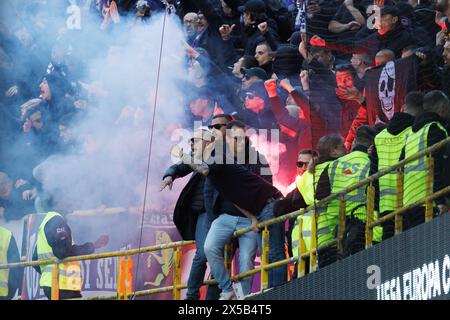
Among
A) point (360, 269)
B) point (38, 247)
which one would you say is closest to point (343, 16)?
point (360, 269)

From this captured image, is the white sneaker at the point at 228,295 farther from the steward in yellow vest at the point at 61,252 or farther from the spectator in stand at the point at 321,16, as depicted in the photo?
the spectator in stand at the point at 321,16

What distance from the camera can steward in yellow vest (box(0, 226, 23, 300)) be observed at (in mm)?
9623

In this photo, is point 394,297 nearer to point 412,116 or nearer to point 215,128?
point 412,116

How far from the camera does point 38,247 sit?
9.59m

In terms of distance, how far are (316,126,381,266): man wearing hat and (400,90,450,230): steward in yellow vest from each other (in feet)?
0.93

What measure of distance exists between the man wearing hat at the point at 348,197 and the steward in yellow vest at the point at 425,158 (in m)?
0.28

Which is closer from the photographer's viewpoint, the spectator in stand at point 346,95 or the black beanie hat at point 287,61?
the spectator in stand at point 346,95

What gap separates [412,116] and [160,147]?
224 cm

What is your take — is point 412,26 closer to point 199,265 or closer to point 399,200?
point 399,200

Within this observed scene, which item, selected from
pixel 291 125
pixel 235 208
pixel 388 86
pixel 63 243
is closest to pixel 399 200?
pixel 388 86

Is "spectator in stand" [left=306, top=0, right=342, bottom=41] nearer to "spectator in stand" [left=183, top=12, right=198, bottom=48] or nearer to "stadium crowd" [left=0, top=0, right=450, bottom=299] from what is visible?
"stadium crowd" [left=0, top=0, right=450, bottom=299]

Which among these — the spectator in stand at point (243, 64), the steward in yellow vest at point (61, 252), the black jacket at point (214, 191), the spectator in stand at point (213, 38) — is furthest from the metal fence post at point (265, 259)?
the steward in yellow vest at point (61, 252)

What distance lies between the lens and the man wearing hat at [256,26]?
9.20 meters

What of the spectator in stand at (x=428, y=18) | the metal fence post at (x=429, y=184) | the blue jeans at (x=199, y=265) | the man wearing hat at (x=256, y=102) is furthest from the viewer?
the man wearing hat at (x=256, y=102)
